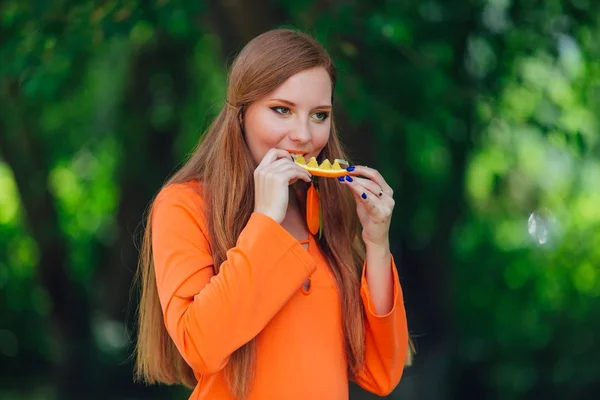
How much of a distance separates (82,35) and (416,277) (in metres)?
2.93

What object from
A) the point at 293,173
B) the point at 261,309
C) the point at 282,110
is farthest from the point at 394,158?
the point at 261,309

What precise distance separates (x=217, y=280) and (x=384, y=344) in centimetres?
59

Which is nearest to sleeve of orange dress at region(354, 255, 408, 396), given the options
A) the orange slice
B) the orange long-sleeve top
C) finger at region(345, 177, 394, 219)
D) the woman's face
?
the orange long-sleeve top

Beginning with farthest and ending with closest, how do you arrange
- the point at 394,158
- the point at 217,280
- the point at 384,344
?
the point at 394,158
the point at 384,344
the point at 217,280

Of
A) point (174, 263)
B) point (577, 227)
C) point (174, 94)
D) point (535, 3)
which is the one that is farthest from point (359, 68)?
point (577, 227)

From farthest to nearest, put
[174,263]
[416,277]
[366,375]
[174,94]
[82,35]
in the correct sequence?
[174,94]
[416,277]
[82,35]
[366,375]
[174,263]

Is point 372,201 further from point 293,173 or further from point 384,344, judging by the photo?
point 384,344

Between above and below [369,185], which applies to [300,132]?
above

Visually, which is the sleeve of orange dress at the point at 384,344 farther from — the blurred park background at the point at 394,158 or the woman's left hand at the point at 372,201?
the blurred park background at the point at 394,158

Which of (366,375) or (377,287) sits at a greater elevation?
(377,287)

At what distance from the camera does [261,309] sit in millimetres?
2189

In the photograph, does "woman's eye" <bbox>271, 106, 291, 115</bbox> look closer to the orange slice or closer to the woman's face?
the woman's face

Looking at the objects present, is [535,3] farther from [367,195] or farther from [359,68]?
[367,195]

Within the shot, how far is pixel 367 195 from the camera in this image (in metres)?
2.42
